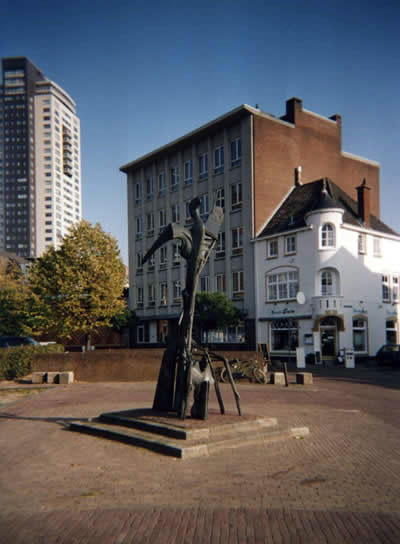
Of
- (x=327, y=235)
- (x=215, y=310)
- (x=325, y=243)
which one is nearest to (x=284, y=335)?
(x=215, y=310)

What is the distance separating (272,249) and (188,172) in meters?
13.3

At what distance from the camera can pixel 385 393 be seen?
1745cm

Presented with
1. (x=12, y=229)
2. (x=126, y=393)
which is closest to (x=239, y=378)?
(x=126, y=393)

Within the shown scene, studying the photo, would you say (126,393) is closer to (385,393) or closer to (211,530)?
(385,393)

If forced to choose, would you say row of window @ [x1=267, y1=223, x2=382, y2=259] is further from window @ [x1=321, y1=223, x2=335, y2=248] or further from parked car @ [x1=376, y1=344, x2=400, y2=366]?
parked car @ [x1=376, y1=344, x2=400, y2=366]

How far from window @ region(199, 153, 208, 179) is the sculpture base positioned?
36291 millimetres

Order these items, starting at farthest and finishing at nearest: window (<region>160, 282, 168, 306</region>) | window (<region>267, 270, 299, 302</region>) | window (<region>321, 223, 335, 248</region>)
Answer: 1. window (<region>160, 282, 168, 306</region>)
2. window (<region>267, 270, 299, 302</region>)
3. window (<region>321, 223, 335, 248</region>)

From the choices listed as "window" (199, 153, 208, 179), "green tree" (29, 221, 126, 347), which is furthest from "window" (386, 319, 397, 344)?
"green tree" (29, 221, 126, 347)

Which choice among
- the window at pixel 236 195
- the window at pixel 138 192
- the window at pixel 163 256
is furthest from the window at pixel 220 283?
the window at pixel 138 192

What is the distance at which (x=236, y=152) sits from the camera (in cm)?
4156

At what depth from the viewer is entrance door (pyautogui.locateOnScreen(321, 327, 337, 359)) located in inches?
1359

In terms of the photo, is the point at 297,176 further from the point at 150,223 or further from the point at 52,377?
the point at 52,377

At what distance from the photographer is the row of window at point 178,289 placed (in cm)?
4056

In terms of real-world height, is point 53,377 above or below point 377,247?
below
